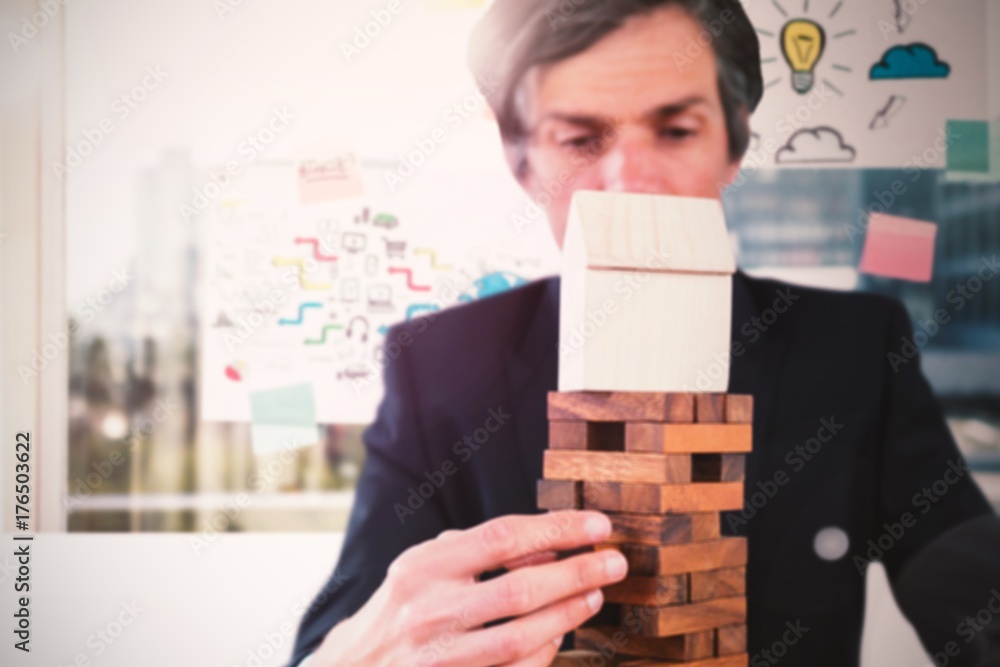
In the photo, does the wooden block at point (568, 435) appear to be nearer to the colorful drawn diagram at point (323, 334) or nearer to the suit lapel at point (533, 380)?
the suit lapel at point (533, 380)

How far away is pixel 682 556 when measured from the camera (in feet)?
3.52

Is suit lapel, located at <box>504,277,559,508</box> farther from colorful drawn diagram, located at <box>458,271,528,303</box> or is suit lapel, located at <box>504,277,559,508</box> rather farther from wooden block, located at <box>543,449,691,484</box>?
wooden block, located at <box>543,449,691,484</box>

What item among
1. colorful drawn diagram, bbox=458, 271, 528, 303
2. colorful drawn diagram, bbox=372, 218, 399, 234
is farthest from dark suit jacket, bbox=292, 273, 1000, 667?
colorful drawn diagram, bbox=372, 218, 399, 234

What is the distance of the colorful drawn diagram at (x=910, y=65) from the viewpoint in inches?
90.8

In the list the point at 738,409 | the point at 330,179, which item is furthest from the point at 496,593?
the point at 330,179

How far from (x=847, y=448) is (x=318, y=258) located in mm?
1400

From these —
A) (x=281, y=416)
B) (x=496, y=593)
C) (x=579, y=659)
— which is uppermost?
(x=281, y=416)

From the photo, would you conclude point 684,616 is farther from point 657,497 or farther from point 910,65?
point 910,65

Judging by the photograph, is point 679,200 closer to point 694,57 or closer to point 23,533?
point 694,57

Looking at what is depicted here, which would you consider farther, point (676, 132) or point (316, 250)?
point (316, 250)

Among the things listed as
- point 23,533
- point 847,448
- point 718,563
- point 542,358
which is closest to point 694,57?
point 542,358

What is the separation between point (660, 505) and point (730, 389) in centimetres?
96

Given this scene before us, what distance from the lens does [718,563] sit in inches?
44.3

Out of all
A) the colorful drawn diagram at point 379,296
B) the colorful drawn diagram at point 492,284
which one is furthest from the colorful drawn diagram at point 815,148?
the colorful drawn diagram at point 379,296
